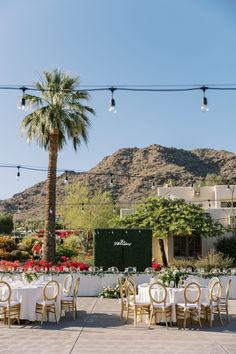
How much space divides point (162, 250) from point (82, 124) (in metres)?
12.6

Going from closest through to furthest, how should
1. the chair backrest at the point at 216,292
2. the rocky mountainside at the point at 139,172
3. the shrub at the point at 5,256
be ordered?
the chair backrest at the point at 216,292
the shrub at the point at 5,256
the rocky mountainside at the point at 139,172

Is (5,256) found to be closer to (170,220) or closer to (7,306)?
(170,220)

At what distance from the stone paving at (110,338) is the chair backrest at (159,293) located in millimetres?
609

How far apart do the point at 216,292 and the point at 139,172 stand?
82.9 meters

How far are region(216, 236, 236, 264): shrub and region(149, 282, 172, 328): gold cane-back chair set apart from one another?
18.7 meters

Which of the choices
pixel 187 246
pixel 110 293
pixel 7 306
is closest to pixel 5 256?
pixel 110 293

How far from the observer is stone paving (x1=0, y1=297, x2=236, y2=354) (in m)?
8.03

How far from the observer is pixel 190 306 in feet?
34.7

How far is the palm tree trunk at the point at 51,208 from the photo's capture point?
19500 millimetres

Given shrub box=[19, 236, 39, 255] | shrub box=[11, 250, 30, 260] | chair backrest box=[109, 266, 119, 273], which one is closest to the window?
shrub box=[19, 236, 39, 255]

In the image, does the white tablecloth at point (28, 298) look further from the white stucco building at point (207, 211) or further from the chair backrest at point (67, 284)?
the white stucco building at point (207, 211)

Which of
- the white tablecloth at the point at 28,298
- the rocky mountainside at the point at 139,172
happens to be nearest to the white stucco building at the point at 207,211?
the white tablecloth at the point at 28,298

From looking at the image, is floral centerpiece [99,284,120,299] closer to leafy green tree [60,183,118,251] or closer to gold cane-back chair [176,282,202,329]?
gold cane-back chair [176,282,202,329]

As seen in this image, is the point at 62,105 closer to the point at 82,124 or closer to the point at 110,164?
the point at 82,124
